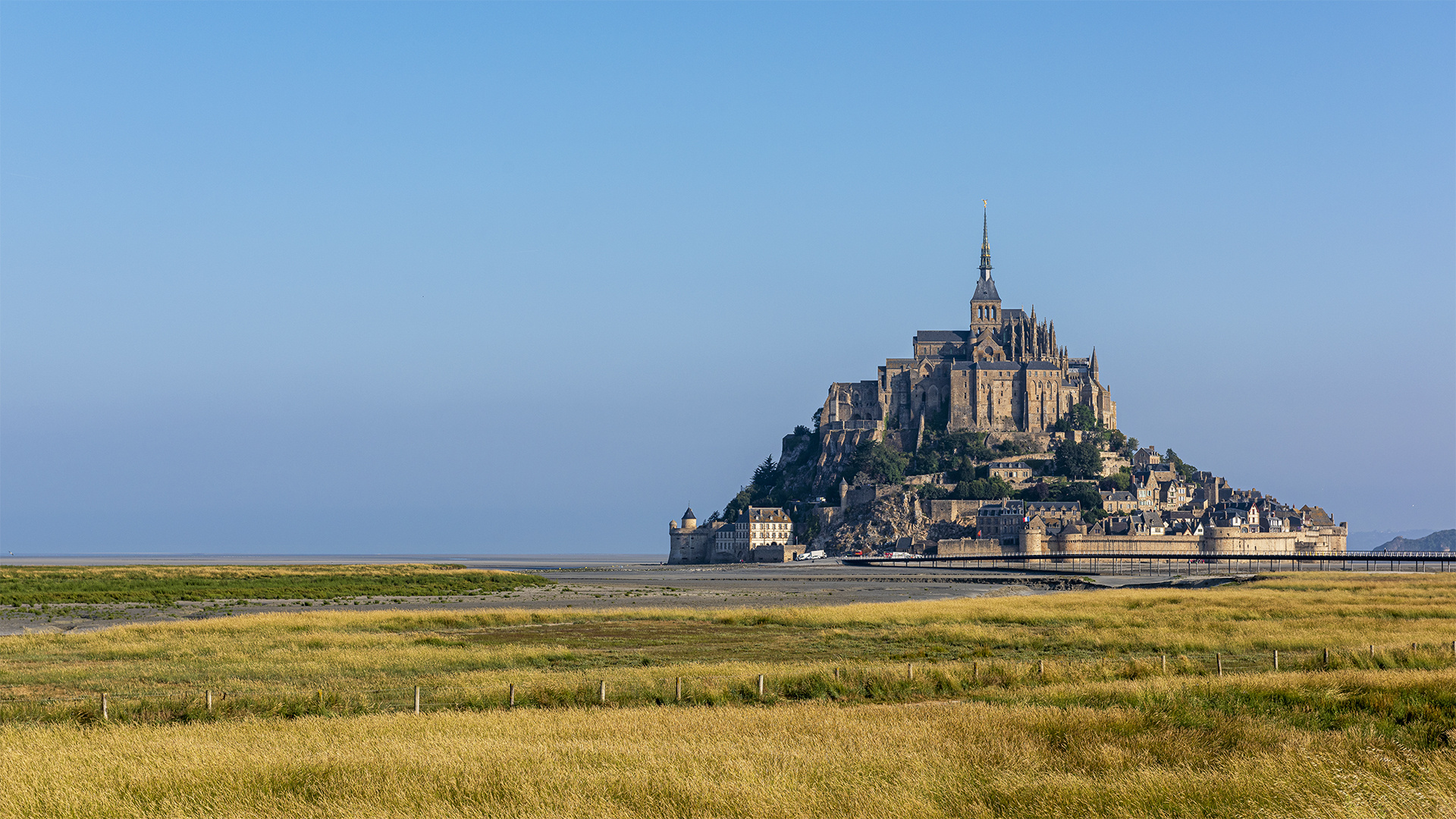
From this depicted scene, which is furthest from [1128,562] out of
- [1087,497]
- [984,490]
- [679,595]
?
[679,595]

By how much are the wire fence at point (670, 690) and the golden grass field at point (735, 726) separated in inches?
4.7

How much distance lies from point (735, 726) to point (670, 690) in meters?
6.51

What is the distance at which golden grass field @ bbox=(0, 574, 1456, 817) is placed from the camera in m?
16.7

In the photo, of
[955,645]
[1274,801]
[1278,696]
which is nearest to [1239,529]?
[955,645]

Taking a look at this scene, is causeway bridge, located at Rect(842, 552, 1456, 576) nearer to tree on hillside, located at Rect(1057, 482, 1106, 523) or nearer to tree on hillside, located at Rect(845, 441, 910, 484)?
tree on hillside, located at Rect(1057, 482, 1106, 523)

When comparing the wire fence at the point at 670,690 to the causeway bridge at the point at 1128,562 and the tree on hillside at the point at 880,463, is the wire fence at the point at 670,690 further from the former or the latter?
the tree on hillside at the point at 880,463

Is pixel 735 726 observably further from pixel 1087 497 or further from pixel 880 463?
pixel 880 463

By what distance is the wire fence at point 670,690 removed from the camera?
2611 cm

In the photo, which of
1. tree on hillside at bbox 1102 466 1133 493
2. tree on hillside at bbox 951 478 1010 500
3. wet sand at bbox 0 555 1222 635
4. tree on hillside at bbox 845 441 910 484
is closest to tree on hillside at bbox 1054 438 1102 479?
tree on hillside at bbox 1102 466 1133 493

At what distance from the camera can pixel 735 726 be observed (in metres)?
22.6

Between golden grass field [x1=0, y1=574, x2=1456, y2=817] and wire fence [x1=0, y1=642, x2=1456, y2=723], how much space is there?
0.12 m

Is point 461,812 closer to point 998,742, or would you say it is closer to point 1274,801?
point 998,742

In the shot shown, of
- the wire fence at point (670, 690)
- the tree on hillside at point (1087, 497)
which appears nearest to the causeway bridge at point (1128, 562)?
the tree on hillside at point (1087, 497)

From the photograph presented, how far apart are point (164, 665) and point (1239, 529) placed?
164155 millimetres
